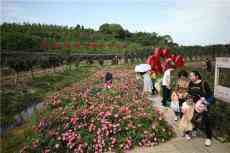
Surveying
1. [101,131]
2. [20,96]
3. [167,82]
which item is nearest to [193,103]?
[101,131]

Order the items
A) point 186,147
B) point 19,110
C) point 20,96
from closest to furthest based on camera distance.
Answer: point 186,147
point 19,110
point 20,96

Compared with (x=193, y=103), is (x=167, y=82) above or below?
above

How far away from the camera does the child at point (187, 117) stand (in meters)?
4.57

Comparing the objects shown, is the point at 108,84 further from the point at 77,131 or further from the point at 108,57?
the point at 108,57

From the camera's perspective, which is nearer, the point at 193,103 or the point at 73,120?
the point at 193,103

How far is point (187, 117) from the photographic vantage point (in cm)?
458

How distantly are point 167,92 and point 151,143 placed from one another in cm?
256

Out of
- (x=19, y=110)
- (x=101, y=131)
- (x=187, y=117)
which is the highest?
(x=187, y=117)

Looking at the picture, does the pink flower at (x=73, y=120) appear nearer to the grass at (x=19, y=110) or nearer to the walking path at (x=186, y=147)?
the walking path at (x=186, y=147)

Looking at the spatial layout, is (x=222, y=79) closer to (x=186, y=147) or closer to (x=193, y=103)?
(x=193, y=103)

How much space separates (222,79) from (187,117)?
1.05 metres

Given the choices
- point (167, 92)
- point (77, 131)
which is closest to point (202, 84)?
point (167, 92)

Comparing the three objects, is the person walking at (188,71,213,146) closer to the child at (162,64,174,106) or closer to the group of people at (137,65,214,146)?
the group of people at (137,65,214,146)

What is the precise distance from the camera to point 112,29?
61.2 m
